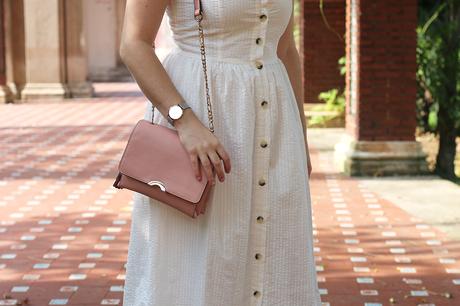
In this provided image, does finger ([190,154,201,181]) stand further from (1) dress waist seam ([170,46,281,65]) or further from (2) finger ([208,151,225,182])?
(1) dress waist seam ([170,46,281,65])

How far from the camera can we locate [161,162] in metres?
2.87

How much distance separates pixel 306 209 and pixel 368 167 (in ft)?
Answer: 23.6

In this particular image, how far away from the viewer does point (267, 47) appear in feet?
9.89

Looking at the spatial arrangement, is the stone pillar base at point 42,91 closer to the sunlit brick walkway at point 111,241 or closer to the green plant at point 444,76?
the sunlit brick walkway at point 111,241

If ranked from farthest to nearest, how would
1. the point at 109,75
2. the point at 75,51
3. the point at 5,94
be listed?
the point at 109,75
the point at 75,51
the point at 5,94

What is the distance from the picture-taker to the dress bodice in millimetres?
2891

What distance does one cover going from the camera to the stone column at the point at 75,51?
2269cm

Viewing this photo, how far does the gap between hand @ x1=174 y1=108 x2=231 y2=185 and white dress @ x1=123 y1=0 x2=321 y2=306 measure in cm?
13

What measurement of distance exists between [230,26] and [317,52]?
1267 cm

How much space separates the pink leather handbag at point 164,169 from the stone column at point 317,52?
1266 centimetres

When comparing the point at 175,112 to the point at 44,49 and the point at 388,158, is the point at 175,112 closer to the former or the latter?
the point at 388,158

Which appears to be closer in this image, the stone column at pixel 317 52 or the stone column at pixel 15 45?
the stone column at pixel 317 52

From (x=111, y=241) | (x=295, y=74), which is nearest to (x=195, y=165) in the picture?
(x=295, y=74)

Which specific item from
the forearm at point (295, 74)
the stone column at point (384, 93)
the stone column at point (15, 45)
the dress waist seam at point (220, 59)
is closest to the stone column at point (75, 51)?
the stone column at point (15, 45)
